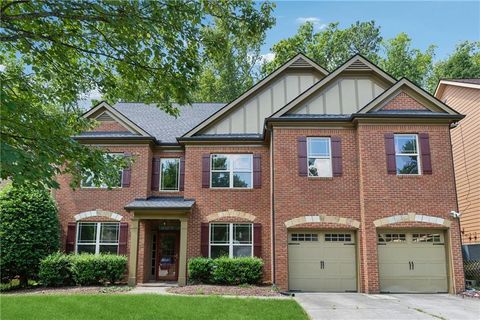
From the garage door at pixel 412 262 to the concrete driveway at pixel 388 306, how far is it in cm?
63

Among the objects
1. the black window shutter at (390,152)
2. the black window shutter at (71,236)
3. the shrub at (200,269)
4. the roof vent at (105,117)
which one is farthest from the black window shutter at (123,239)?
the black window shutter at (390,152)

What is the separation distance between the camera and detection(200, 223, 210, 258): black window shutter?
627 inches

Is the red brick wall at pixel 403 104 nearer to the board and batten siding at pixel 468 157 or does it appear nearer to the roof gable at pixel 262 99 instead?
the roof gable at pixel 262 99

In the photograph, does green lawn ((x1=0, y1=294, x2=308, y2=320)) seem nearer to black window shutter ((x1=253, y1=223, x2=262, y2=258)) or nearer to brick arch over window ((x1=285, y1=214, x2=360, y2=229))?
brick arch over window ((x1=285, y1=214, x2=360, y2=229))

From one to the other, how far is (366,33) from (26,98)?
3162 centimetres

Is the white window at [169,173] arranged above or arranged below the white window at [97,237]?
above

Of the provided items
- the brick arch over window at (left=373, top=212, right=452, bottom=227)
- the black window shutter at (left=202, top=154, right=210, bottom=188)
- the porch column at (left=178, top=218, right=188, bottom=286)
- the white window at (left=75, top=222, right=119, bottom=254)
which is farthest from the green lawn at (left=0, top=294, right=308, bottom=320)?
the black window shutter at (left=202, top=154, right=210, bottom=188)

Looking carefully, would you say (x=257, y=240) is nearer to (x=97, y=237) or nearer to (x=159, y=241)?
(x=159, y=241)

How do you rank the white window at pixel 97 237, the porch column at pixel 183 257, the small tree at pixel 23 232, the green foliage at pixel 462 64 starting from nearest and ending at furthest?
1. the small tree at pixel 23 232
2. the porch column at pixel 183 257
3. the white window at pixel 97 237
4. the green foliage at pixel 462 64

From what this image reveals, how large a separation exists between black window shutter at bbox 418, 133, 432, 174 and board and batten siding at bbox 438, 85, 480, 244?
430cm

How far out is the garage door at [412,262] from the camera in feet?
46.3

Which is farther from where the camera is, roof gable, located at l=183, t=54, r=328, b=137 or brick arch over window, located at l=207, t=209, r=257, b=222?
roof gable, located at l=183, t=54, r=328, b=137

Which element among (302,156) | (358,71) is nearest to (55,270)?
(302,156)

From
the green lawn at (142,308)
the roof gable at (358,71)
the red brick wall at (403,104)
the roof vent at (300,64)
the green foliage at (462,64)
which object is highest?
the green foliage at (462,64)
